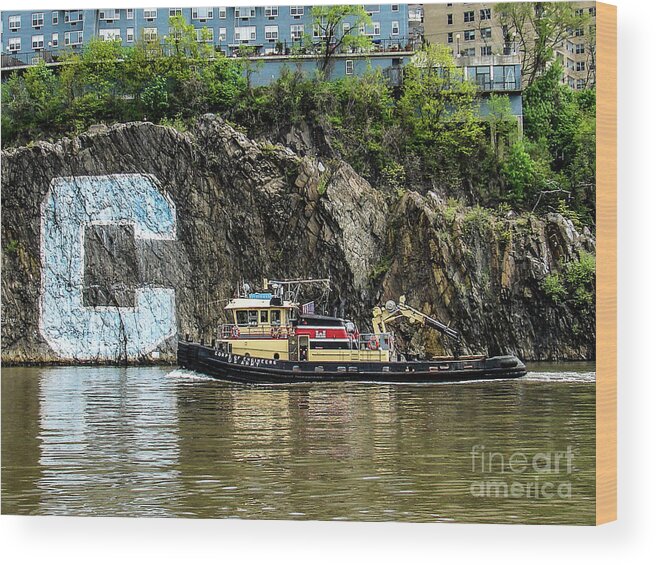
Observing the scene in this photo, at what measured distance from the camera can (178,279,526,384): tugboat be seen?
20.2 meters

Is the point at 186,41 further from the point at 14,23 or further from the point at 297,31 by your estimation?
the point at 14,23

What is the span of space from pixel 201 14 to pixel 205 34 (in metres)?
1.50

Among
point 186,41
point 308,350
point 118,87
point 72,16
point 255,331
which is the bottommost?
point 308,350

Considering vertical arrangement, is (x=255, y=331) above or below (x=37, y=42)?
below

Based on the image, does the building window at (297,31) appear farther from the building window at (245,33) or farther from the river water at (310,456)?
the river water at (310,456)

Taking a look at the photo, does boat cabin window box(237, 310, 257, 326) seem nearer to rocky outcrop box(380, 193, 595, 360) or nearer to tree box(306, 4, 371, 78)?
rocky outcrop box(380, 193, 595, 360)

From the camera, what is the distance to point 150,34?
18.1 meters

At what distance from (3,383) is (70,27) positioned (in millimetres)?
6215

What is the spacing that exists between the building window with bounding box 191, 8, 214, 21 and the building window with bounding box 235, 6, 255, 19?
469 millimetres

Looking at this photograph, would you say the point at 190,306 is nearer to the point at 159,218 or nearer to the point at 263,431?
the point at 159,218

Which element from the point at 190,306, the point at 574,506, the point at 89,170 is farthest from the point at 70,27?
the point at 574,506

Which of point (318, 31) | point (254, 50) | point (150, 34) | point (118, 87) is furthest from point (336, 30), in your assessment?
point (118, 87)
